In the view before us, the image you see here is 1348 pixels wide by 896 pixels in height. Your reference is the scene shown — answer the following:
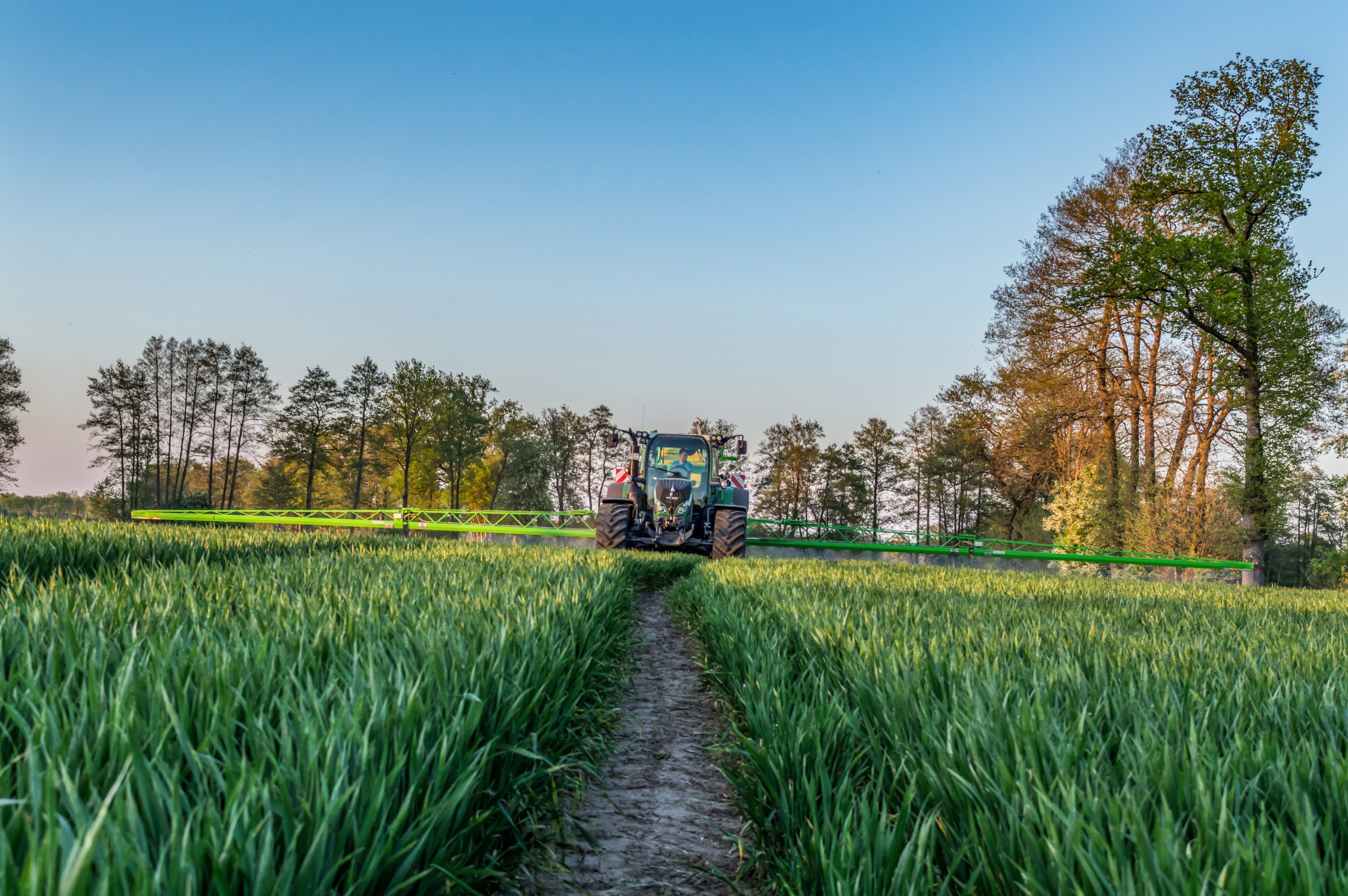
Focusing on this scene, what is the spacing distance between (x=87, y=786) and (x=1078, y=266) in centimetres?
2627

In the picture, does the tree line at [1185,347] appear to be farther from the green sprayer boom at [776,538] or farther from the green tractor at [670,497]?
the green tractor at [670,497]

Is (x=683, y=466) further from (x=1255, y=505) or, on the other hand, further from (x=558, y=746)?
(x=1255, y=505)

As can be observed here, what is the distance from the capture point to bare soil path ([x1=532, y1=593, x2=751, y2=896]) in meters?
1.97

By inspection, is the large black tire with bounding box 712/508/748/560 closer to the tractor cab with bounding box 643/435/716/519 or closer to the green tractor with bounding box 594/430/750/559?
the green tractor with bounding box 594/430/750/559

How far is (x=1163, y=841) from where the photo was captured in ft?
3.21

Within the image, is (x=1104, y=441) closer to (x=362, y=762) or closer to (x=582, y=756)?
(x=582, y=756)

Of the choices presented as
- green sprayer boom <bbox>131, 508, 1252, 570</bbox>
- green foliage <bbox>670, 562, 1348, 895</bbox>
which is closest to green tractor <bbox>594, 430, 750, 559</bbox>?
green sprayer boom <bbox>131, 508, 1252, 570</bbox>

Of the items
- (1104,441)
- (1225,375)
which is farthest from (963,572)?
(1104,441)

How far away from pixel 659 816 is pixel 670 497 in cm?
1132

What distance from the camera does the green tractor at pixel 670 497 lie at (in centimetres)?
1376

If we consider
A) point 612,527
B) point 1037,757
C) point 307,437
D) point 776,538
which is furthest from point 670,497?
point 307,437

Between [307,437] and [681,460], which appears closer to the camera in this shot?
[681,460]

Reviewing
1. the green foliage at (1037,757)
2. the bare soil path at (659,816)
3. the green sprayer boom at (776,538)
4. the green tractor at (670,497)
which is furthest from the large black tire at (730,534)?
the green foliage at (1037,757)

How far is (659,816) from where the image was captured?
2.47 meters
